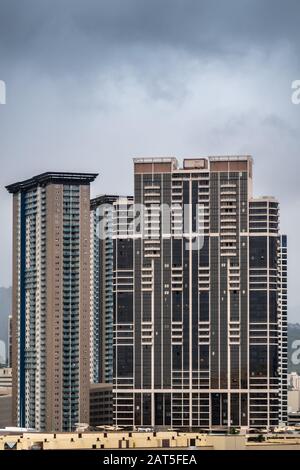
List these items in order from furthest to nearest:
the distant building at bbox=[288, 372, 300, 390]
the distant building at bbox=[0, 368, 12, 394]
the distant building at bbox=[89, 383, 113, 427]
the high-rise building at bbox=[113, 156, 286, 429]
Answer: the distant building at bbox=[0, 368, 12, 394], the distant building at bbox=[288, 372, 300, 390], the distant building at bbox=[89, 383, 113, 427], the high-rise building at bbox=[113, 156, 286, 429]

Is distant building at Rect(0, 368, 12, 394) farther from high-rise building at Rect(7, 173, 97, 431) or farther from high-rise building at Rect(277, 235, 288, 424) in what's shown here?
high-rise building at Rect(277, 235, 288, 424)

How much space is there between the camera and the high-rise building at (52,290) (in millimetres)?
20703

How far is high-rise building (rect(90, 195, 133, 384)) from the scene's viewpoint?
20969mm

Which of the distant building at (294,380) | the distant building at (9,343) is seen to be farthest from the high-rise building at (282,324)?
the distant building at (9,343)

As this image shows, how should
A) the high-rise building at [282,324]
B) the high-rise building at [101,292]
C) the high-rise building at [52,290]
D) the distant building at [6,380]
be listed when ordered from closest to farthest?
the high-rise building at [282,324] < the high-rise building at [52,290] < the high-rise building at [101,292] < the distant building at [6,380]

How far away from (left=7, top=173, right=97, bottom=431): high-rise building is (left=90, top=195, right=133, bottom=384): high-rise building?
0.48 feet

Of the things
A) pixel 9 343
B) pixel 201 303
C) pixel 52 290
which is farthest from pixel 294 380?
pixel 9 343

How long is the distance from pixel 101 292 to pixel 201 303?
3.19m

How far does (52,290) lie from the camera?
20797mm

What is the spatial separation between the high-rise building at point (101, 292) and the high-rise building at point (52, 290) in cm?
15

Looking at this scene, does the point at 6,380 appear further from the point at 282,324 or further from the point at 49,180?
the point at 282,324

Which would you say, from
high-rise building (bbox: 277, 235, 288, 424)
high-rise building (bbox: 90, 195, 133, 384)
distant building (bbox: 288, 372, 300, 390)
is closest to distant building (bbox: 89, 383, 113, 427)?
high-rise building (bbox: 90, 195, 133, 384)

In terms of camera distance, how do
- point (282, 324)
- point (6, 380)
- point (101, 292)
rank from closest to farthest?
1. point (282, 324)
2. point (101, 292)
3. point (6, 380)

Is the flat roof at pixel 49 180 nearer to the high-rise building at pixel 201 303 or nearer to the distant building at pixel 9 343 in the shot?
the distant building at pixel 9 343
